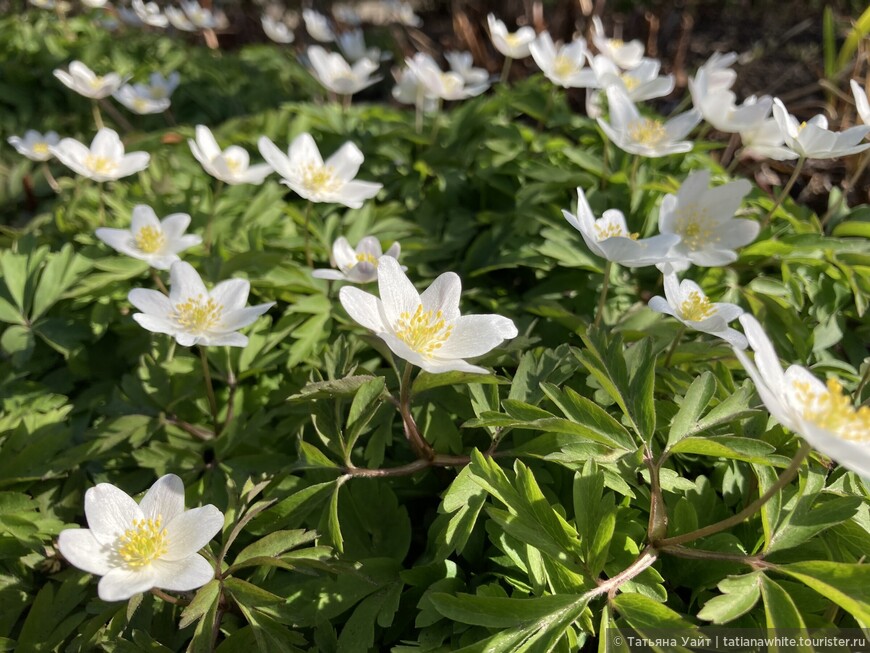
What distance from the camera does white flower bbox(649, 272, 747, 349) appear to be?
1895 millimetres

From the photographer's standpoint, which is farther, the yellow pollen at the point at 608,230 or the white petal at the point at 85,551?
the yellow pollen at the point at 608,230

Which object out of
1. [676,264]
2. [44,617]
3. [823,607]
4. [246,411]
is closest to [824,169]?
[676,264]

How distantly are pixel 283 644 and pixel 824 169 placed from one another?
12.8 feet

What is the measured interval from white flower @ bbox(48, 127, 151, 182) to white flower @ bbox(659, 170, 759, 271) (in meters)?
2.28

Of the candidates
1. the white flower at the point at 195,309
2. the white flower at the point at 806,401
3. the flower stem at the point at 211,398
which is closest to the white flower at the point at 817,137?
the white flower at the point at 806,401

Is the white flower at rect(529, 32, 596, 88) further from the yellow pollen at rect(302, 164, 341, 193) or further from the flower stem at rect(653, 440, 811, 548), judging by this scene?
the flower stem at rect(653, 440, 811, 548)

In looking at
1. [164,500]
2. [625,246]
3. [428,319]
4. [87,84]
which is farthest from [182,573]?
[87,84]

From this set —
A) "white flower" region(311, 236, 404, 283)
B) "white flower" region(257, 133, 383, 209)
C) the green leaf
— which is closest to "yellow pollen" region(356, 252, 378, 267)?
A: "white flower" region(311, 236, 404, 283)

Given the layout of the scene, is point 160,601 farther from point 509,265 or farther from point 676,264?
point 676,264

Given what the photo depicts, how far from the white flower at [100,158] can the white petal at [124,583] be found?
1.89 metres

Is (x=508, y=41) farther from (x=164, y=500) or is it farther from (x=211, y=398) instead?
(x=164, y=500)

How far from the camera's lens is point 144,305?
2.13m

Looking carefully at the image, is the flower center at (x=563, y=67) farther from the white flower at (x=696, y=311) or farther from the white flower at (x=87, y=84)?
the white flower at (x=87, y=84)

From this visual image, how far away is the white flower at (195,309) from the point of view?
207cm
